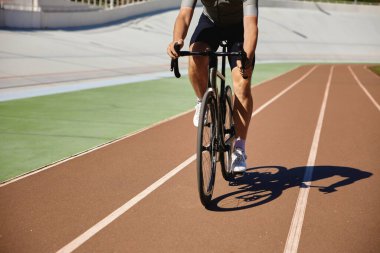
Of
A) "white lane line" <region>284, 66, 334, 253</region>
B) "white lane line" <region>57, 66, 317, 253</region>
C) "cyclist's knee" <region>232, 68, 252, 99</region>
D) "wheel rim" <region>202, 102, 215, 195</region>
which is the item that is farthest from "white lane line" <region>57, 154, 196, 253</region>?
"white lane line" <region>284, 66, 334, 253</region>

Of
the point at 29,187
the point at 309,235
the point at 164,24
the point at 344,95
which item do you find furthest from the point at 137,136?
the point at 164,24

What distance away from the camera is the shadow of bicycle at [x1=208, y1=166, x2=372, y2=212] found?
434 cm

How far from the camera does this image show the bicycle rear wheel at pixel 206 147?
149 inches

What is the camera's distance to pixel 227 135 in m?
4.79

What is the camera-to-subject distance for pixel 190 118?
29.9ft

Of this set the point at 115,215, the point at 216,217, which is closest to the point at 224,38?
the point at 216,217

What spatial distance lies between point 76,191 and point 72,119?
3.96 m

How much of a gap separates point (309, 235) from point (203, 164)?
96cm

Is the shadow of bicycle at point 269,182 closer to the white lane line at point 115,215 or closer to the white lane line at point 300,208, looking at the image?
the white lane line at point 300,208

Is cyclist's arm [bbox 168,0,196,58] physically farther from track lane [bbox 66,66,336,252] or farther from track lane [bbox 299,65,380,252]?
track lane [bbox 299,65,380,252]

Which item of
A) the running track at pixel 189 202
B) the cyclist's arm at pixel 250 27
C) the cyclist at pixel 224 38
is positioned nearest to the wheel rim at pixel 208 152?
the running track at pixel 189 202

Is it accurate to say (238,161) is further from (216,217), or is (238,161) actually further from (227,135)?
(216,217)

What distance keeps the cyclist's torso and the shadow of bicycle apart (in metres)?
1.49

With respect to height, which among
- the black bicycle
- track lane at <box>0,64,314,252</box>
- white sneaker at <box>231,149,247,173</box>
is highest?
the black bicycle
